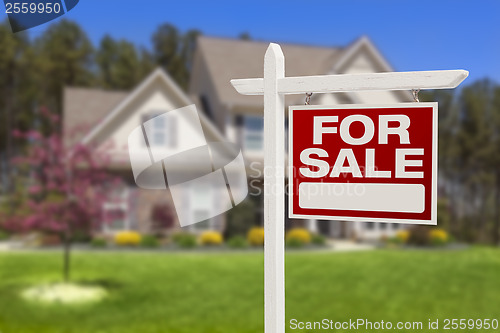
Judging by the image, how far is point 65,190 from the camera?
13.0 meters

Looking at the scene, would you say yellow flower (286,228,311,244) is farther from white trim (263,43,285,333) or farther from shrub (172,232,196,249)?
white trim (263,43,285,333)

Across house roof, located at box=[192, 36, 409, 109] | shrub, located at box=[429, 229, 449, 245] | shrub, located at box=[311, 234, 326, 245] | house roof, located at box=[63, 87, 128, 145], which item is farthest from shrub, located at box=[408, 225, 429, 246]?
house roof, located at box=[63, 87, 128, 145]

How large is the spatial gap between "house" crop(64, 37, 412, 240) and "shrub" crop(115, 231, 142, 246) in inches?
24.3

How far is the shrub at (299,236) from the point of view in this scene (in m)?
19.7

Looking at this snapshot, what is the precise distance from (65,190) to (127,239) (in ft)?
21.9

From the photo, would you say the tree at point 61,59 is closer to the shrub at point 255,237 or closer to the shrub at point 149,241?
the shrub at point 149,241

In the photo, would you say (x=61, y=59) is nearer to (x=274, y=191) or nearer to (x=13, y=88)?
(x=13, y=88)

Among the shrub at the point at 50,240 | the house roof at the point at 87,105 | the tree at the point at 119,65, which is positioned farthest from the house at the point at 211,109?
the tree at the point at 119,65

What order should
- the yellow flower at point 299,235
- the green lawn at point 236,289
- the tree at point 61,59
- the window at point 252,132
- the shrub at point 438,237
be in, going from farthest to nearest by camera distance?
the tree at point 61,59, the shrub at point 438,237, the window at point 252,132, the yellow flower at point 299,235, the green lawn at point 236,289

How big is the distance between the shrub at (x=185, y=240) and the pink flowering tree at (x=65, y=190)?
611 centimetres

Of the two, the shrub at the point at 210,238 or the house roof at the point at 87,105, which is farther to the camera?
the house roof at the point at 87,105

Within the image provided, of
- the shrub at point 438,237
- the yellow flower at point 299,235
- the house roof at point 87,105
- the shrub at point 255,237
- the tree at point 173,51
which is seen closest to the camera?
the shrub at point 255,237

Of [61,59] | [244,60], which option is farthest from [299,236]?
[61,59]

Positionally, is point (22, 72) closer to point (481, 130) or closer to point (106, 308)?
point (106, 308)
